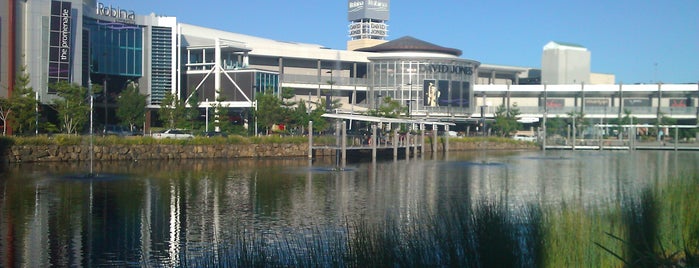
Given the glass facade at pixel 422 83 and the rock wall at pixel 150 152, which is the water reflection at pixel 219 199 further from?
the glass facade at pixel 422 83

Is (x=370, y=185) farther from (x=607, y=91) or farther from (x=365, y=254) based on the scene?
(x=607, y=91)

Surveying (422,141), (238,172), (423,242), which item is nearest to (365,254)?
(423,242)

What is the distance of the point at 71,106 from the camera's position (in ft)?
169

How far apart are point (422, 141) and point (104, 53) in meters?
27.0

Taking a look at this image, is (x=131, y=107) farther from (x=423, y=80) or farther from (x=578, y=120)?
(x=578, y=120)

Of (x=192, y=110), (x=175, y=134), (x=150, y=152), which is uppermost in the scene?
(x=192, y=110)

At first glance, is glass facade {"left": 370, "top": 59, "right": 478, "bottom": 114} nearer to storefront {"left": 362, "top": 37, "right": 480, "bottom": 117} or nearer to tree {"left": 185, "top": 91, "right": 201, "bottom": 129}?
storefront {"left": 362, "top": 37, "right": 480, "bottom": 117}

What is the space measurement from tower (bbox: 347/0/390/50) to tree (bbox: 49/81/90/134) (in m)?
88.1

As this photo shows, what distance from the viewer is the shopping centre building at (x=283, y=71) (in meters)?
57.2

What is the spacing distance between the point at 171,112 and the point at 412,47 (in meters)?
36.2

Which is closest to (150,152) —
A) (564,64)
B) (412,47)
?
(412,47)

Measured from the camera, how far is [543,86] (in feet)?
310

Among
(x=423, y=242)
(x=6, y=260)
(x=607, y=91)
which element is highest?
(x=607, y=91)

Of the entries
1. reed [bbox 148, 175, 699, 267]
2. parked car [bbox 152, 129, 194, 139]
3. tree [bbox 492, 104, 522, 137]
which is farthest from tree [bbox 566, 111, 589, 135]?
reed [bbox 148, 175, 699, 267]
